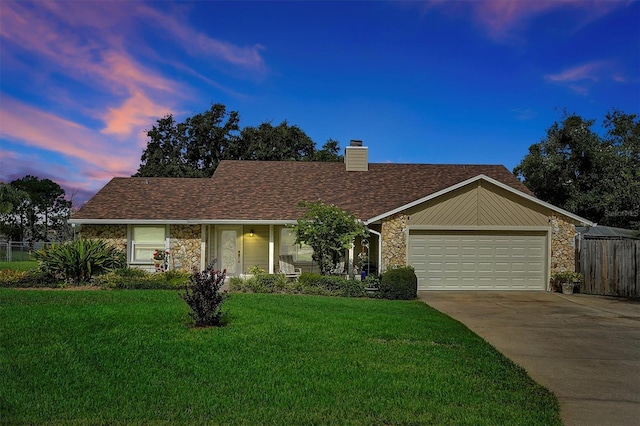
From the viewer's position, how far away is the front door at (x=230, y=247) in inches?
731

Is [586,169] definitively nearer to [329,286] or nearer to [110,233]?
[329,286]

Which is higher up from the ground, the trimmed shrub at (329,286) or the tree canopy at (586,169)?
the tree canopy at (586,169)

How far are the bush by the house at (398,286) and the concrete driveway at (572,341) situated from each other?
658 mm

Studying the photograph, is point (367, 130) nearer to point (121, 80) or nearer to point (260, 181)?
point (260, 181)

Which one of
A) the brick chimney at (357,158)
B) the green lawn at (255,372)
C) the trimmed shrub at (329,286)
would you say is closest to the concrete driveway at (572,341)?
the green lawn at (255,372)

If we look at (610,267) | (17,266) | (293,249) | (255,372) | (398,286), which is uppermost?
(293,249)

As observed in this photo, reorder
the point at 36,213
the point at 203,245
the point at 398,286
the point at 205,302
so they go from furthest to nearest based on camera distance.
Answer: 1. the point at 36,213
2. the point at 203,245
3. the point at 398,286
4. the point at 205,302

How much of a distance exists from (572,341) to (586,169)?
954 inches

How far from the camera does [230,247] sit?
18.7 metres

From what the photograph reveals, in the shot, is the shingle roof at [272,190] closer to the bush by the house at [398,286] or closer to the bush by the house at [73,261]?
the bush by the house at [73,261]

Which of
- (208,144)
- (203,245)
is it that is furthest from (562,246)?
(208,144)

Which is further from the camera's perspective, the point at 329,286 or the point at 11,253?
the point at 11,253

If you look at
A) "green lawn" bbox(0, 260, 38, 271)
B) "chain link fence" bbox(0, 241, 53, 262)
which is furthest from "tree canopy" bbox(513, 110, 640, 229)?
"chain link fence" bbox(0, 241, 53, 262)

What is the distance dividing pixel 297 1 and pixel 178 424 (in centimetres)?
842
